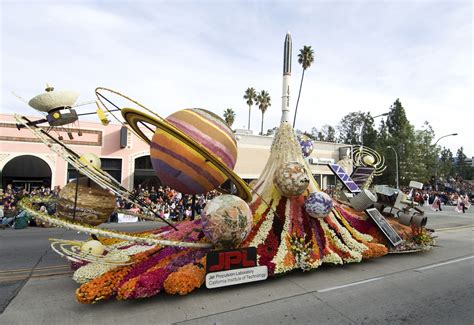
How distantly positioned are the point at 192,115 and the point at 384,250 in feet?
22.7

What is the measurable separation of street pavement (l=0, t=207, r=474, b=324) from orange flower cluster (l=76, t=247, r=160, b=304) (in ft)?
0.93

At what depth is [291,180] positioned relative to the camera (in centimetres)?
786

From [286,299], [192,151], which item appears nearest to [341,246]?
[286,299]

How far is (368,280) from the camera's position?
24.4 ft

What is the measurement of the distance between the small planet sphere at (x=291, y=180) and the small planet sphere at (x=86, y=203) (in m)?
4.45

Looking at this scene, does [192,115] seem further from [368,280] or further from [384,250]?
[384,250]

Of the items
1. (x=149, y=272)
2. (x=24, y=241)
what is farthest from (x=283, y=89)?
(x=24, y=241)

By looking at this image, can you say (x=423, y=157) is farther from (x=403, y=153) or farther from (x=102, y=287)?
(x=102, y=287)

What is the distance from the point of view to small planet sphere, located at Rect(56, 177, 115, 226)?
22.6 ft

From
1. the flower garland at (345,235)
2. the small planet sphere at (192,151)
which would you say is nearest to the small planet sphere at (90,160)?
the small planet sphere at (192,151)

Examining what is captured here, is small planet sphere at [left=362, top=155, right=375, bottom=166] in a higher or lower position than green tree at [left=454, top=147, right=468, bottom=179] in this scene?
lower

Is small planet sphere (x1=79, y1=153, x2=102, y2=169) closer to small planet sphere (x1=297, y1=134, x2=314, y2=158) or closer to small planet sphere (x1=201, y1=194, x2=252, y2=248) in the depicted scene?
small planet sphere (x1=201, y1=194, x2=252, y2=248)

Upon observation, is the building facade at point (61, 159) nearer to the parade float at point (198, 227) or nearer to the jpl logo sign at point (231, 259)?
the parade float at point (198, 227)

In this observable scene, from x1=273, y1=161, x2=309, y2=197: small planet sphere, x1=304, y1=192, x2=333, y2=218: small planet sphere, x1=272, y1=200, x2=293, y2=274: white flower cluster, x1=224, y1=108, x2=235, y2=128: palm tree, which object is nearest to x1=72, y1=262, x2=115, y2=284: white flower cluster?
x1=272, y1=200, x2=293, y2=274: white flower cluster
